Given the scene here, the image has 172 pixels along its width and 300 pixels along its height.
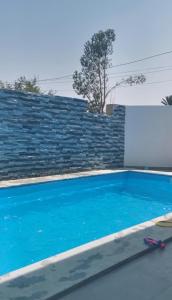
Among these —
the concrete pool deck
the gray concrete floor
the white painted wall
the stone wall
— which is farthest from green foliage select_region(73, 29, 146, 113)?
the gray concrete floor

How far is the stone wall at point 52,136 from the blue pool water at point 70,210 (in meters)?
0.93

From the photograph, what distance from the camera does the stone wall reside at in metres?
7.84

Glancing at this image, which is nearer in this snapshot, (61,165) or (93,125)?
(61,165)

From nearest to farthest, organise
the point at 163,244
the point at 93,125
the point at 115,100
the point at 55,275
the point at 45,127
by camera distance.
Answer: the point at 55,275, the point at 163,244, the point at 45,127, the point at 93,125, the point at 115,100

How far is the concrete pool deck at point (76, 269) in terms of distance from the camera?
2.42 m

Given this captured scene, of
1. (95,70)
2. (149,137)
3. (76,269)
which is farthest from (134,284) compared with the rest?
(95,70)

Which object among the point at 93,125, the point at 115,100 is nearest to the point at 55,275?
the point at 93,125

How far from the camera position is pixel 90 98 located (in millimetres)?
18250

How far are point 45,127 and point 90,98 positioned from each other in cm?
998

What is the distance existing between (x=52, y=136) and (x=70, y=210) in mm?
3107

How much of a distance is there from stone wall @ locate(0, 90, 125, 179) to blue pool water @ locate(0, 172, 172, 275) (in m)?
0.93

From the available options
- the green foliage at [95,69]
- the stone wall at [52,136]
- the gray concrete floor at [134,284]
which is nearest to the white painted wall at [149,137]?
the stone wall at [52,136]

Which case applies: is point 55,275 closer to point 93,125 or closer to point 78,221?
point 78,221

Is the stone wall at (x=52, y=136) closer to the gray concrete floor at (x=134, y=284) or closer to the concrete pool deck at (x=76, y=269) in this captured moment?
the concrete pool deck at (x=76, y=269)
